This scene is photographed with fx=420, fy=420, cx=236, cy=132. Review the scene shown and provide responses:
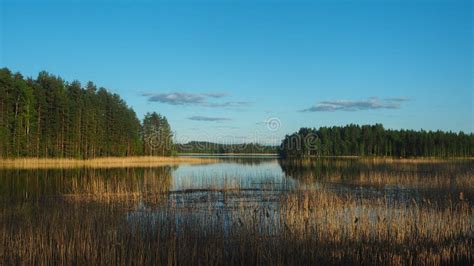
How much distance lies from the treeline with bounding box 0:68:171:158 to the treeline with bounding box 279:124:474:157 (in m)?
76.4

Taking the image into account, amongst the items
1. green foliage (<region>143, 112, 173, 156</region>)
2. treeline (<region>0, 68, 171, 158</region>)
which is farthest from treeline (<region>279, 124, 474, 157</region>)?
treeline (<region>0, 68, 171, 158</region>)

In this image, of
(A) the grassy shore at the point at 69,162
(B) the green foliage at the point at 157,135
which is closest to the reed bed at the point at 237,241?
(A) the grassy shore at the point at 69,162

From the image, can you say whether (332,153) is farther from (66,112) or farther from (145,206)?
(145,206)

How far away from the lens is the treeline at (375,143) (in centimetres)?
Result: 11375

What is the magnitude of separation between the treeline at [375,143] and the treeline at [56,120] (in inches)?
3010

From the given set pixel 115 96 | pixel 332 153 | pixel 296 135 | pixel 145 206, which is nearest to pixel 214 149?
pixel 296 135

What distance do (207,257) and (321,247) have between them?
2.51m

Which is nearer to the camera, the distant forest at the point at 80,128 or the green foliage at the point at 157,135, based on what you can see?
the distant forest at the point at 80,128

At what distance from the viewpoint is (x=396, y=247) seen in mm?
8883

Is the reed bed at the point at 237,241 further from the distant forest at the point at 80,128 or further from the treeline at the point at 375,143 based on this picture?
the treeline at the point at 375,143

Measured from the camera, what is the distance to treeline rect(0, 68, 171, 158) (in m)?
46.6

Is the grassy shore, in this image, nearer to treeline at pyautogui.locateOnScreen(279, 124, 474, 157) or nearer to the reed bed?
the reed bed

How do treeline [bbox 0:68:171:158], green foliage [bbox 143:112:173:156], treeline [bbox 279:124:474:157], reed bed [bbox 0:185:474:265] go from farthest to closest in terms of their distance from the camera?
1. treeline [bbox 279:124:474:157]
2. green foliage [bbox 143:112:173:156]
3. treeline [bbox 0:68:171:158]
4. reed bed [bbox 0:185:474:265]

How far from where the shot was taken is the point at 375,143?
125625mm
